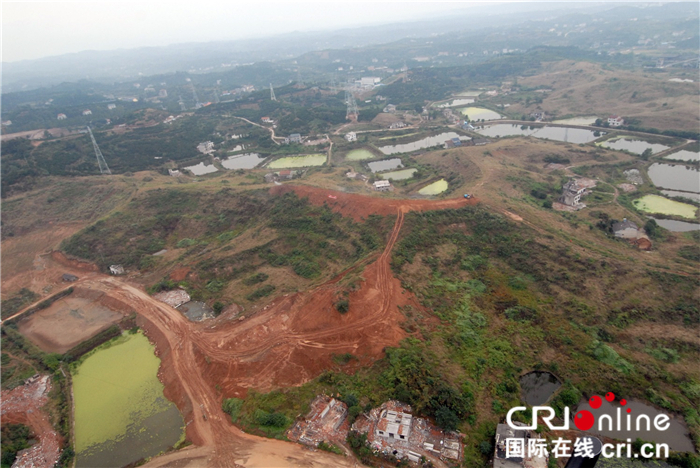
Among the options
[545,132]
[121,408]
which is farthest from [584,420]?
[545,132]

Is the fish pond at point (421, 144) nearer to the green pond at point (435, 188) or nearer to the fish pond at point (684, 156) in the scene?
the green pond at point (435, 188)

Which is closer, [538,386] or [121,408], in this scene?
[538,386]

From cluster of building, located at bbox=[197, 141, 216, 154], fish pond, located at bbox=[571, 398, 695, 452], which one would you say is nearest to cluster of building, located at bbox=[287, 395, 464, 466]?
fish pond, located at bbox=[571, 398, 695, 452]

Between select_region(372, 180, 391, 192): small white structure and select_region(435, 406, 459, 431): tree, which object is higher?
select_region(372, 180, 391, 192): small white structure

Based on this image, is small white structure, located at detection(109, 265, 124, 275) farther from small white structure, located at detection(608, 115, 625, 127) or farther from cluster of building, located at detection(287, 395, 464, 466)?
small white structure, located at detection(608, 115, 625, 127)

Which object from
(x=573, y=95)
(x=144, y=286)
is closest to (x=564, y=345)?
(x=144, y=286)

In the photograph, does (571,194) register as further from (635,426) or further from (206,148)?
(206,148)
